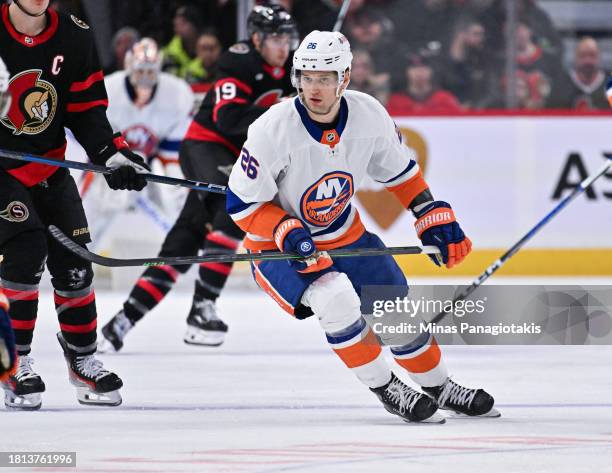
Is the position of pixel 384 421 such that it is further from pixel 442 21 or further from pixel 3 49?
pixel 442 21

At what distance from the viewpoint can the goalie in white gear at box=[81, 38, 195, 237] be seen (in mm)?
7641

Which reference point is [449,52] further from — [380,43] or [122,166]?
[122,166]

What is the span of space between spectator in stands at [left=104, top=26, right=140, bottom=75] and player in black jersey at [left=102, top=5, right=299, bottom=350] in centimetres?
221

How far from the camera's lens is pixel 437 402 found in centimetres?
411

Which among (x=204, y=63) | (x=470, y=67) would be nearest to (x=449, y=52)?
(x=470, y=67)

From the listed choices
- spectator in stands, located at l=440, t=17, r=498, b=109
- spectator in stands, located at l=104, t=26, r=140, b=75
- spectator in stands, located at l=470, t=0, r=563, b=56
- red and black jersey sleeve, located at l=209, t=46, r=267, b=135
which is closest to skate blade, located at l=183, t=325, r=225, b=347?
red and black jersey sleeve, located at l=209, t=46, r=267, b=135

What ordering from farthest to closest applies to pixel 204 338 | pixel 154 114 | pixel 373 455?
pixel 154 114, pixel 204 338, pixel 373 455

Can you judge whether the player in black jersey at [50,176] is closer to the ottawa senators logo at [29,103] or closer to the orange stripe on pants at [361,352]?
the ottawa senators logo at [29,103]

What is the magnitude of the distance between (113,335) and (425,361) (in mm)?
1903

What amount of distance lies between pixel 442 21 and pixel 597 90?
0.93m

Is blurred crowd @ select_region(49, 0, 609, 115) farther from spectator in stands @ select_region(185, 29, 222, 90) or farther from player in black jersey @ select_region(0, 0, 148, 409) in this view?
player in black jersey @ select_region(0, 0, 148, 409)

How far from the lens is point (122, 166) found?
4281mm

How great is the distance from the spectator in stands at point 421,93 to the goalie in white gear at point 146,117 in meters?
1.16

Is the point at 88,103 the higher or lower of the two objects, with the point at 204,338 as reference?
higher
